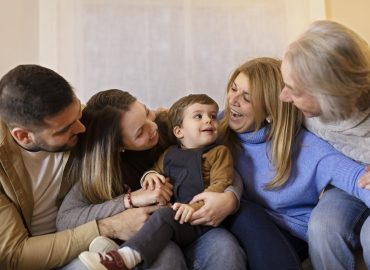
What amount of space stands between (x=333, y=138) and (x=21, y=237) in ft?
3.50

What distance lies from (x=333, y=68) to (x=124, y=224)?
0.80 meters

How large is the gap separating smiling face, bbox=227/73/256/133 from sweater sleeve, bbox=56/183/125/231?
0.52 meters

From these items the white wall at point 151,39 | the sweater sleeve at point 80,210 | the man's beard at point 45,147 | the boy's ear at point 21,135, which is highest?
the white wall at point 151,39

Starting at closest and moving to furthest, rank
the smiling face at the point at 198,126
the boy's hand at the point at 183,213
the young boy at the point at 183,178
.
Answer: the young boy at the point at 183,178
the boy's hand at the point at 183,213
the smiling face at the point at 198,126

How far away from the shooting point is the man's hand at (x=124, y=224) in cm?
125

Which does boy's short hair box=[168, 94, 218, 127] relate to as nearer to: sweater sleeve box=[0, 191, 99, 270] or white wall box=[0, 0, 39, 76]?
sweater sleeve box=[0, 191, 99, 270]

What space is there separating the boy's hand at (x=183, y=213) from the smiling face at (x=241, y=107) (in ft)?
1.39

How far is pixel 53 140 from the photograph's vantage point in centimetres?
126

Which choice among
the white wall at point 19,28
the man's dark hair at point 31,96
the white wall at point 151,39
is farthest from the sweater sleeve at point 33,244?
the white wall at point 19,28

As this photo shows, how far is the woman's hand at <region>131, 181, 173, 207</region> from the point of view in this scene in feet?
4.17

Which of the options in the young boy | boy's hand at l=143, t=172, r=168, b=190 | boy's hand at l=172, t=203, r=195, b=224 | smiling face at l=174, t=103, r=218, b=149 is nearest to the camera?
the young boy

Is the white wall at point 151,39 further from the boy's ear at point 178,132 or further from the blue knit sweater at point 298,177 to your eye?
the blue knit sweater at point 298,177

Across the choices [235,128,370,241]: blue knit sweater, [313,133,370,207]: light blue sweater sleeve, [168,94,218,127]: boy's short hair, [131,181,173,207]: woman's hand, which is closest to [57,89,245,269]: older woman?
[131,181,173,207]: woman's hand

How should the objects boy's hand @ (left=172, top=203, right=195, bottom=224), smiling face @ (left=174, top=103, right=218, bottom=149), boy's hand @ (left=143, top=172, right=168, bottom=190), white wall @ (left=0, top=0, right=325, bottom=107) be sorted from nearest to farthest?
boy's hand @ (left=172, top=203, right=195, bottom=224)
boy's hand @ (left=143, top=172, right=168, bottom=190)
smiling face @ (left=174, top=103, right=218, bottom=149)
white wall @ (left=0, top=0, right=325, bottom=107)
